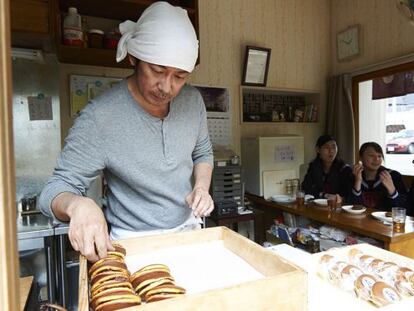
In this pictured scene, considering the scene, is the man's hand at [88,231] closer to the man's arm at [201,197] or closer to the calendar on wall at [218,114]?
the man's arm at [201,197]

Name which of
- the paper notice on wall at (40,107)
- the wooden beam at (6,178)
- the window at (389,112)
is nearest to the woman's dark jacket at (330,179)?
the window at (389,112)

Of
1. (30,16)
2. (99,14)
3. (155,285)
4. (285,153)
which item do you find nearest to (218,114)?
(285,153)

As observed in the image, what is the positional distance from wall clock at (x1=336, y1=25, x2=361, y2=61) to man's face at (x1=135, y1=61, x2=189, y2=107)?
2.83 m

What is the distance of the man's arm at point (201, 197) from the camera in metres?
0.88

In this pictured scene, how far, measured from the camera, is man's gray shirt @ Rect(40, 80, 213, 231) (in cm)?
81

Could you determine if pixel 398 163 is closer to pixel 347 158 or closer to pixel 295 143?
pixel 347 158

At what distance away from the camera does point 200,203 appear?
88cm

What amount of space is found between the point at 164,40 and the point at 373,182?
2.28 meters

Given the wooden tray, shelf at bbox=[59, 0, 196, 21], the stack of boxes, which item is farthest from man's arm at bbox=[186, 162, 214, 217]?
shelf at bbox=[59, 0, 196, 21]

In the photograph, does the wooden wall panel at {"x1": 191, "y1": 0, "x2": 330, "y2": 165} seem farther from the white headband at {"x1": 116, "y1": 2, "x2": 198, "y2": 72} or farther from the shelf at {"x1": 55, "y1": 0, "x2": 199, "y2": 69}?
the white headband at {"x1": 116, "y1": 2, "x2": 198, "y2": 72}

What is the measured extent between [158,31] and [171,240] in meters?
0.54

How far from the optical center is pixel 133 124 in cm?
90

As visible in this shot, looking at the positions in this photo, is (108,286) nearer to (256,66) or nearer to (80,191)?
(80,191)

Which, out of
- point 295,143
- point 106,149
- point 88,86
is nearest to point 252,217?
point 295,143
